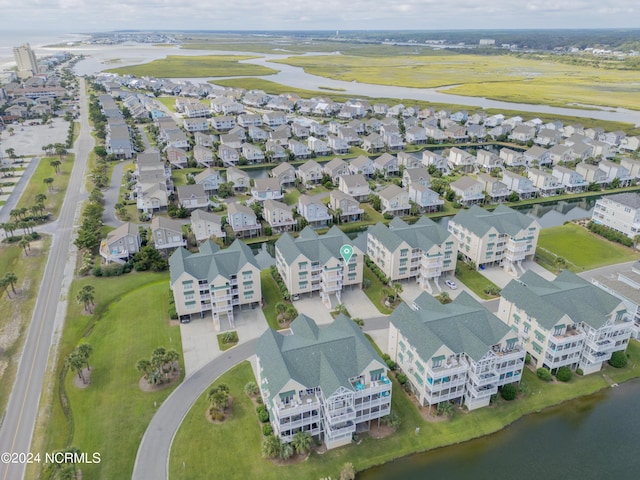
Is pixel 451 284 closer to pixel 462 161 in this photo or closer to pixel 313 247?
pixel 313 247

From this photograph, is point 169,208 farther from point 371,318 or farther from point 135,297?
point 371,318

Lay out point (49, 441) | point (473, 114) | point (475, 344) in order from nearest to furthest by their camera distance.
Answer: point (49, 441) → point (475, 344) → point (473, 114)

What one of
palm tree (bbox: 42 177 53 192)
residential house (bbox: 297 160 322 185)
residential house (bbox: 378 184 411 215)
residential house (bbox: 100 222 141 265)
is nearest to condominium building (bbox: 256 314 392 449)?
residential house (bbox: 100 222 141 265)

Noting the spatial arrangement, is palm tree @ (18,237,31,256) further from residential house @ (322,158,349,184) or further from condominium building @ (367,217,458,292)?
residential house @ (322,158,349,184)

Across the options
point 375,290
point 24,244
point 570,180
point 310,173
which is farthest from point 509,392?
point 570,180

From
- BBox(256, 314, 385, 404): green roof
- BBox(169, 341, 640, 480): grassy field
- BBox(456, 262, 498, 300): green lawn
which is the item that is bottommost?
BBox(169, 341, 640, 480): grassy field

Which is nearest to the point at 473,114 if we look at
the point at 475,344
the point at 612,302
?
the point at 612,302
